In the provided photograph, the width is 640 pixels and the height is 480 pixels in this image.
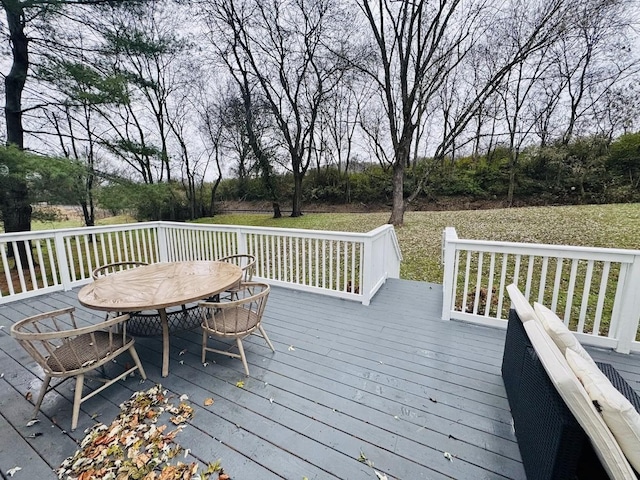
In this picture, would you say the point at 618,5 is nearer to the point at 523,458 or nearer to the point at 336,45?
the point at 336,45

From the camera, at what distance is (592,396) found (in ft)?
3.31

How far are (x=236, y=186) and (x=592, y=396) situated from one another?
66.7 feet

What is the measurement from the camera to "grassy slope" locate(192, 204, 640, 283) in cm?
648

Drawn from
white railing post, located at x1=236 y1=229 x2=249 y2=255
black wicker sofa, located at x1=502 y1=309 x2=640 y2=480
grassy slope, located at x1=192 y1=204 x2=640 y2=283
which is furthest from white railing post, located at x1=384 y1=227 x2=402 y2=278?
black wicker sofa, located at x1=502 y1=309 x2=640 y2=480

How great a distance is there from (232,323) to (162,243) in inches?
159

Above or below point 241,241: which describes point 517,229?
below

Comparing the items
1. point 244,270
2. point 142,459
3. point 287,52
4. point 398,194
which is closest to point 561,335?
point 142,459

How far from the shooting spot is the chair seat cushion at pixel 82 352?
6.03 ft

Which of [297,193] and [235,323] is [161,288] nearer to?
[235,323]

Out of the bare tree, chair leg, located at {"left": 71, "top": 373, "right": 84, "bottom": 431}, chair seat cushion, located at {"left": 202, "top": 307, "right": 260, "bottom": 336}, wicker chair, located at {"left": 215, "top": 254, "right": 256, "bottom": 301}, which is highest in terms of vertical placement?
the bare tree

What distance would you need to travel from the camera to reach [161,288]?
2.48 meters

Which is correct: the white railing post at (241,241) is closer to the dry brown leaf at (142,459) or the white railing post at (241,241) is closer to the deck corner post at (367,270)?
the deck corner post at (367,270)

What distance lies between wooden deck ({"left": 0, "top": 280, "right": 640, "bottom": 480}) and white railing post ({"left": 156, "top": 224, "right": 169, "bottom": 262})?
2578 millimetres

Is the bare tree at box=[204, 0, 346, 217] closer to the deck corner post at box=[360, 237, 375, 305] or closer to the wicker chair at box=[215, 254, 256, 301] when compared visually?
the deck corner post at box=[360, 237, 375, 305]
